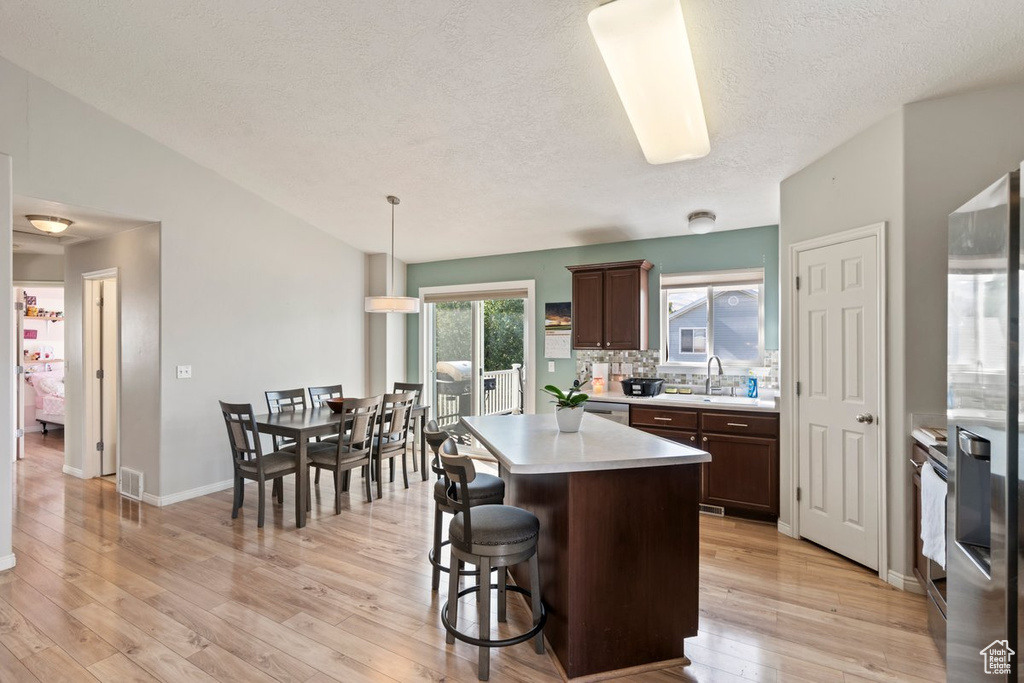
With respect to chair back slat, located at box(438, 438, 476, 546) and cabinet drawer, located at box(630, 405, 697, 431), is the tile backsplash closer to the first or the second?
cabinet drawer, located at box(630, 405, 697, 431)

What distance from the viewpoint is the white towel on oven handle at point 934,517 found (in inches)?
83.5

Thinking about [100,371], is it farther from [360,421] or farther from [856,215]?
[856,215]

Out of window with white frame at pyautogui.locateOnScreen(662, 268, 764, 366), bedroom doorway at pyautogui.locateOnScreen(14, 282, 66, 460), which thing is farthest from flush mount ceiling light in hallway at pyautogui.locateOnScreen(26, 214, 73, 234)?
window with white frame at pyautogui.locateOnScreen(662, 268, 764, 366)

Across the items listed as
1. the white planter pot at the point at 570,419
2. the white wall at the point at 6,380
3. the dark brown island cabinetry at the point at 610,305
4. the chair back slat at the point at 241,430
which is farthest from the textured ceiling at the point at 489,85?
the chair back slat at the point at 241,430

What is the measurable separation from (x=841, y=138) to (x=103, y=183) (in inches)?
210

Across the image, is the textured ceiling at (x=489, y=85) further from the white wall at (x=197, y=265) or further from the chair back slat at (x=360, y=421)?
the chair back slat at (x=360, y=421)

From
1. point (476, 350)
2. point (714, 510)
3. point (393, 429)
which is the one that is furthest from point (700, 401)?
point (476, 350)

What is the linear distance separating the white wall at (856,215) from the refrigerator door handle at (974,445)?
146 cm

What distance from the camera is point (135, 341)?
4.47 metres

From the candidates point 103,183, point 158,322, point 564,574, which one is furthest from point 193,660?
point 103,183

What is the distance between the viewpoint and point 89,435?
16.5 ft

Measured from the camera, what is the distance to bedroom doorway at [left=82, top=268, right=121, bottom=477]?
5.03 metres

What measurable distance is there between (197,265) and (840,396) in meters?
5.29

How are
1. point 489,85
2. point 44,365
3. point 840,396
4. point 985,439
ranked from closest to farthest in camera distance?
point 985,439
point 489,85
point 840,396
point 44,365
